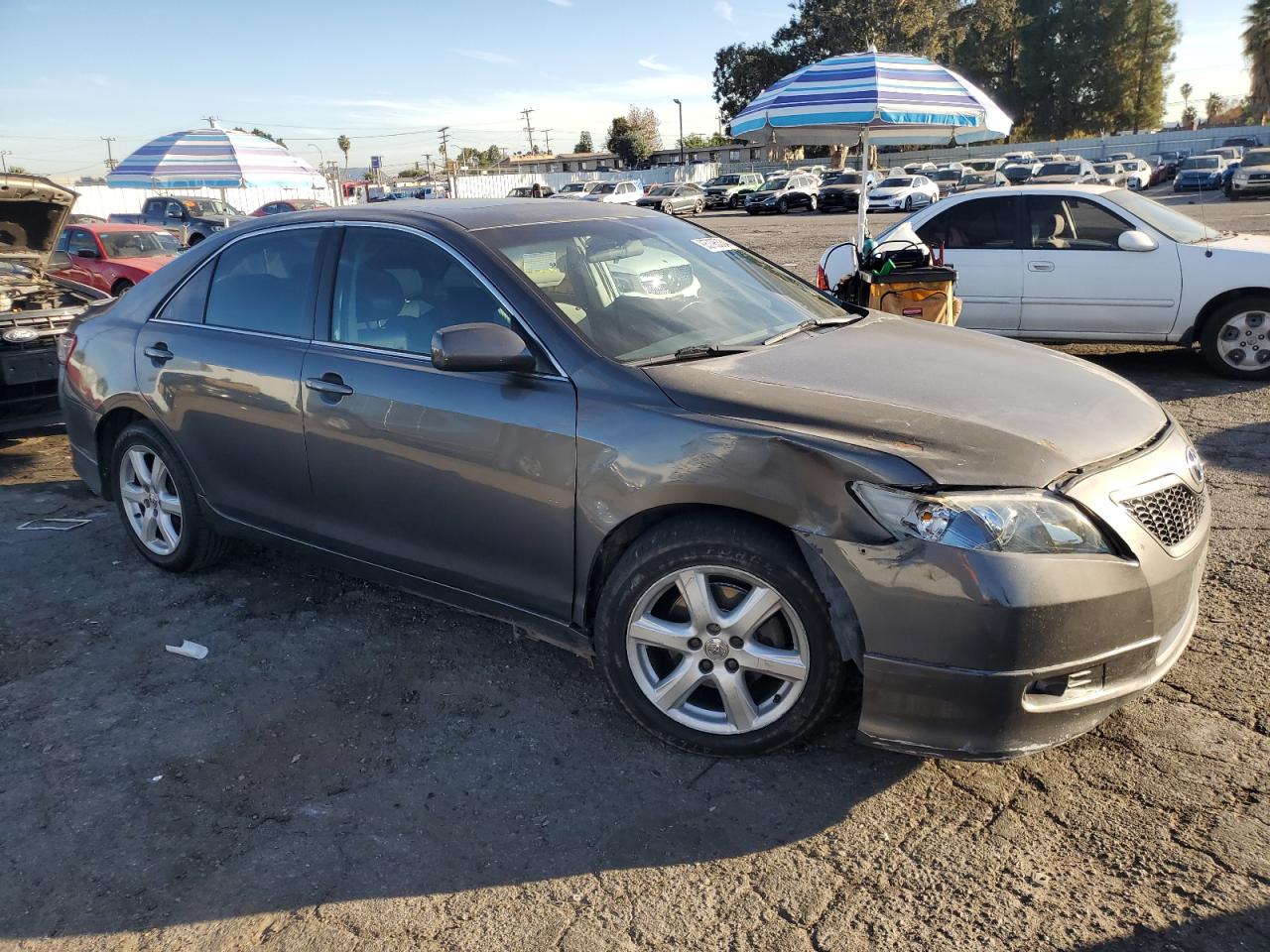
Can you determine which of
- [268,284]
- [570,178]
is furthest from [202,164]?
[570,178]

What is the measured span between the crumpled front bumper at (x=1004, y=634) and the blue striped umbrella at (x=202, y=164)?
16.7 metres

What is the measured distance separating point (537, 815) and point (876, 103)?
21.0 ft

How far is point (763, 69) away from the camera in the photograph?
212 feet

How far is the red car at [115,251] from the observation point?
13.6 m

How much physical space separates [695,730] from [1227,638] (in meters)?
2.13

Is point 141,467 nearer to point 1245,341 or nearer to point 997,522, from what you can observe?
point 997,522

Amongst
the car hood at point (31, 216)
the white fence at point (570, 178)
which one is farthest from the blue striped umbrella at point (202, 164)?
the white fence at point (570, 178)

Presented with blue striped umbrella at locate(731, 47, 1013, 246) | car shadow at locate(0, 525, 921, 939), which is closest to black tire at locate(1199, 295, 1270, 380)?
blue striped umbrella at locate(731, 47, 1013, 246)

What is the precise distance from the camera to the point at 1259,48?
64875 millimetres

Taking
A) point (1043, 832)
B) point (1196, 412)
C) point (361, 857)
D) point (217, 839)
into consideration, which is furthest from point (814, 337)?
point (1196, 412)

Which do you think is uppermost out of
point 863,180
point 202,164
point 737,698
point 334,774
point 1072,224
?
point 202,164

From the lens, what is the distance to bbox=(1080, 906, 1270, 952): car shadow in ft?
7.18

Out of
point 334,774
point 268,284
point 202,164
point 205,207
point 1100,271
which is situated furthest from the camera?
point 205,207

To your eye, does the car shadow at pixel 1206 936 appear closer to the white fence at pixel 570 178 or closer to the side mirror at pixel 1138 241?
the side mirror at pixel 1138 241
